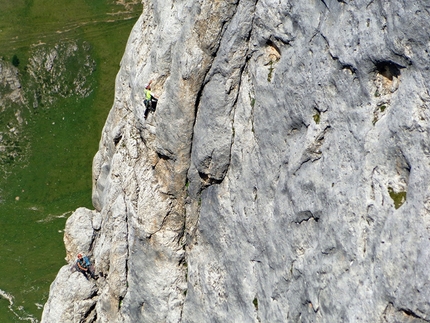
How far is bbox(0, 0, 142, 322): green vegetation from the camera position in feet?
163

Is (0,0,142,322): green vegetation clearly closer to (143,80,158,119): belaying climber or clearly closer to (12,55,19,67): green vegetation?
(12,55,19,67): green vegetation

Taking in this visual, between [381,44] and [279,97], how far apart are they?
5.90 metres

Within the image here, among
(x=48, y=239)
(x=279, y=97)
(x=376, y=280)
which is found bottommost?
(x=48, y=239)

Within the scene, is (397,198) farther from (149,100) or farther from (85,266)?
(85,266)

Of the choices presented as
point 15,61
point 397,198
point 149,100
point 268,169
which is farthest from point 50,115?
point 397,198

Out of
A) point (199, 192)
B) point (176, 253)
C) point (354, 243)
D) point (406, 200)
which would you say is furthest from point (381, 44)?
point (176, 253)

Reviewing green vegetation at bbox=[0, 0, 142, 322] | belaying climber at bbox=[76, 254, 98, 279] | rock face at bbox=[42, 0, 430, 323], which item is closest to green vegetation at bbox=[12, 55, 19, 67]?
green vegetation at bbox=[0, 0, 142, 322]

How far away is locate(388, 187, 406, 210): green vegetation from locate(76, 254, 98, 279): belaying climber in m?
24.6

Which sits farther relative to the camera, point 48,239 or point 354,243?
point 48,239

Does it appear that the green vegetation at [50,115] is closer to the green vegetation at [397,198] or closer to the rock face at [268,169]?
the rock face at [268,169]

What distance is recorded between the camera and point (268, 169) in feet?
80.7

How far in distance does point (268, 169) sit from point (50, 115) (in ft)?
115

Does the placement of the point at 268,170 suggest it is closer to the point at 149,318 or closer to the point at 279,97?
the point at 279,97

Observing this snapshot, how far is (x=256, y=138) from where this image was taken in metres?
25.3
